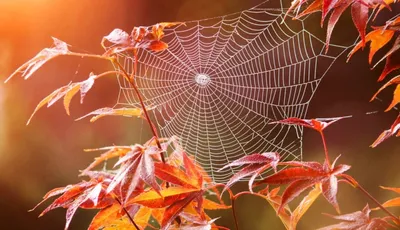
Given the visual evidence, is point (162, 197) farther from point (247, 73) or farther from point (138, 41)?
point (247, 73)

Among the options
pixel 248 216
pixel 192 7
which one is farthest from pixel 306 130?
pixel 192 7

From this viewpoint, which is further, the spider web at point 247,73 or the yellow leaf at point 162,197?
the spider web at point 247,73

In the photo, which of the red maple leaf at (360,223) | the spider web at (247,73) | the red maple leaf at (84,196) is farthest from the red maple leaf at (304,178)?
the spider web at (247,73)

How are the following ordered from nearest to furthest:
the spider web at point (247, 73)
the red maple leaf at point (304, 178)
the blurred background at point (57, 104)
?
1. the red maple leaf at point (304, 178)
2. the spider web at point (247, 73)
3. the blurred background at point (57, 104)

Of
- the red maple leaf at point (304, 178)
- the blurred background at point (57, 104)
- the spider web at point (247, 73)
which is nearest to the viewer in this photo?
the red maple leaf at point (304, 178)

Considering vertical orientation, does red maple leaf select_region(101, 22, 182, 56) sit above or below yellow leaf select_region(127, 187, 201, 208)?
above

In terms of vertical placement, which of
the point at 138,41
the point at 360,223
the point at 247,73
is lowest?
the point at 360,223

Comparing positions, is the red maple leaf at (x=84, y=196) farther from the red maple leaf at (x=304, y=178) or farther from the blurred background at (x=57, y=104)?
A: the blurred background at (x=57, y=104)

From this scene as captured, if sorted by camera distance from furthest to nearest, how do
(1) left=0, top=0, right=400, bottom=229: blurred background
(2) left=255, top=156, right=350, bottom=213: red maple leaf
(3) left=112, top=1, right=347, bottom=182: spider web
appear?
(1) left=0, top=0, right=400, bottom=229: blurred background → (3) left=112, top=1, right=347, bottom=182: spider web → (2) left=255, top=156, right=350, bottom=213: red maple leaf

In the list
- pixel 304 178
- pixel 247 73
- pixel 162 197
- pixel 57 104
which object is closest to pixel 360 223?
pixel 304 178

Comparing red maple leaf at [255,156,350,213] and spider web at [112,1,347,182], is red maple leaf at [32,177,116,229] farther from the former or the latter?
spider web at [112,1,347,182]

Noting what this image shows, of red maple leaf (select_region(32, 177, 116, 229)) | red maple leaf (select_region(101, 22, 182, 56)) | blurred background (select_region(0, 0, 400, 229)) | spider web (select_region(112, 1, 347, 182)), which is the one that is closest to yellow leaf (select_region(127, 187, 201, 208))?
red maple leaf (select_region(32, 177, 116, 229))
